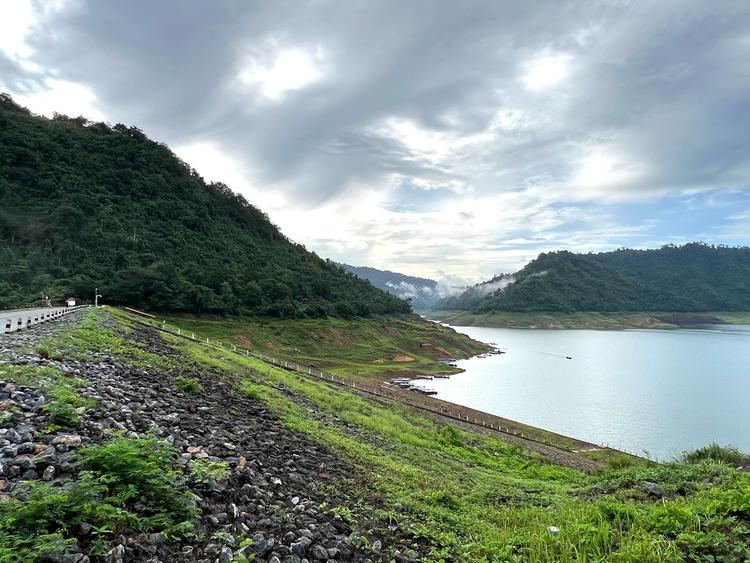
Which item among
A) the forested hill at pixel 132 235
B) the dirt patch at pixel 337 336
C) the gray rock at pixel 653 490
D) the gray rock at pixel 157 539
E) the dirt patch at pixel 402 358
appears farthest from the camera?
the dirt patch at pixel 337 336

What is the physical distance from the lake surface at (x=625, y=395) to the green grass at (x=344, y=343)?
11.7m

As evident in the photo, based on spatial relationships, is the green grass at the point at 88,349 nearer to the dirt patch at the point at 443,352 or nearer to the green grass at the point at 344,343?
the green grass at the point at 344,343

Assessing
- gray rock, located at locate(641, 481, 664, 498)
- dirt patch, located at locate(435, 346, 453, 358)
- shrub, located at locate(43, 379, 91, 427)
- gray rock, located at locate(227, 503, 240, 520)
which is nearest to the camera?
gray rock, located at locate(227, 503, 240, 520)

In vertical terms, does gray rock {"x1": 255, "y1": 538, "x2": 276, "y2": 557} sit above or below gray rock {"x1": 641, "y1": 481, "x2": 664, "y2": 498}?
above

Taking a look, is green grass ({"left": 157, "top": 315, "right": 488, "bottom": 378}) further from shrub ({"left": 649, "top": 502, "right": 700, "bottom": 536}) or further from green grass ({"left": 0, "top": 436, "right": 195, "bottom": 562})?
shrub ({"left": 649, "top": 502, "right": 700, "bottom": 536})

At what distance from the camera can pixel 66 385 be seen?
8.86 m

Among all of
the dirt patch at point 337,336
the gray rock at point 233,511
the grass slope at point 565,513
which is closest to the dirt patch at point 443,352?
the dirt patch at point 337,336

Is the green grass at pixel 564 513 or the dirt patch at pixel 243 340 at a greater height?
the green grass at pixel 564 513

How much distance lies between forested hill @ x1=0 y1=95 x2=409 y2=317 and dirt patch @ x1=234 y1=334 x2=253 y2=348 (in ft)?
39.4

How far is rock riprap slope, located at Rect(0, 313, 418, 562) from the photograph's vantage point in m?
4.38

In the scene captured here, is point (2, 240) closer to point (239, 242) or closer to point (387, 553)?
point (239, 242)

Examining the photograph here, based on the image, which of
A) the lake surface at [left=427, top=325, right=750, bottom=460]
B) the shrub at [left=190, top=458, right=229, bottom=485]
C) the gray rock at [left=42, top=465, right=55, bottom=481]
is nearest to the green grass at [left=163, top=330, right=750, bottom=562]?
the shrub at [left=190, top=458, right=229, bottom=485]

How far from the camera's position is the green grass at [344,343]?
7456 cm

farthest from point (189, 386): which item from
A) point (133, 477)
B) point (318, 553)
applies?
point (318, 553)
